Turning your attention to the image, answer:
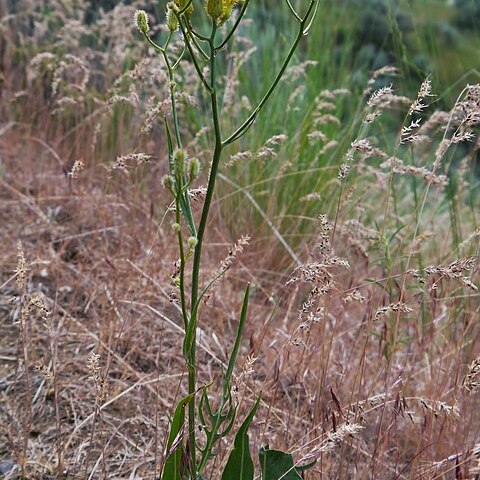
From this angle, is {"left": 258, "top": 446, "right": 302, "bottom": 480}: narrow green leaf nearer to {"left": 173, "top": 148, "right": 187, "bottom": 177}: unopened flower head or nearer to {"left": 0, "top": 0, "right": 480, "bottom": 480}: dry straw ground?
{"left": 0, "top": 0, "right": 480, "bottom": 480}: dry straw ground

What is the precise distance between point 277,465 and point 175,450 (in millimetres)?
179

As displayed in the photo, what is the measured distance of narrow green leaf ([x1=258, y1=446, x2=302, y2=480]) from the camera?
1.15 m

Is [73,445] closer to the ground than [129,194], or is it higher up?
closer to the ground

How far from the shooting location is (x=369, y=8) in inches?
285

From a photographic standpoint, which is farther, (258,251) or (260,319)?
(258,251)

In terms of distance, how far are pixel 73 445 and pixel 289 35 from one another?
7.15 feet

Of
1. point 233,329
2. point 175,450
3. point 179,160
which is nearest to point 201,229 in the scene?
point 179,160

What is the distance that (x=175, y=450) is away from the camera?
1.07 meters

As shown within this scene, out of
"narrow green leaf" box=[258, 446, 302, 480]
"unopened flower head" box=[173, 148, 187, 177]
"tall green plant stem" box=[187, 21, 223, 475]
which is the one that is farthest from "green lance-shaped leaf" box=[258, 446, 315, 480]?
"unopened flower head" box=[173, 148, 187, 177]

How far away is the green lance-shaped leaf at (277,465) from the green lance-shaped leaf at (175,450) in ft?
0.43

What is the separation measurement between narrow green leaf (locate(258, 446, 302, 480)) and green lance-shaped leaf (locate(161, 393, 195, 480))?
0.13m

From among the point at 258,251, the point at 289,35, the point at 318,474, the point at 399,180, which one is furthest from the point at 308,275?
the point at 399,180

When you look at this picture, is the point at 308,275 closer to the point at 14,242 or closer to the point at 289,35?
the point at 14,242

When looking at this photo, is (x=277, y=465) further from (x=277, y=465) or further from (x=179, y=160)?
(x=179, y=160)
